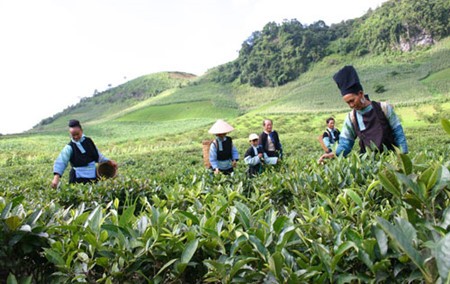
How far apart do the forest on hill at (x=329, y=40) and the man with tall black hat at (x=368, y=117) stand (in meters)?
85.5

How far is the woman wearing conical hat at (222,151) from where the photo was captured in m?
6.39

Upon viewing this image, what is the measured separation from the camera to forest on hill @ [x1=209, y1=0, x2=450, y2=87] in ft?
260

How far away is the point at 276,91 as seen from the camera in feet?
272

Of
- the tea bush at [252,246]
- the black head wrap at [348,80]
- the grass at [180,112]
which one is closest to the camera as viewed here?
the tea bush at [252,246]

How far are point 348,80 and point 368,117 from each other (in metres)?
0.62

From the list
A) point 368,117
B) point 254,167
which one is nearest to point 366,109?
point 368,117

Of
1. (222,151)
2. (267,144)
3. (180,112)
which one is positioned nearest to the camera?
(222,151)

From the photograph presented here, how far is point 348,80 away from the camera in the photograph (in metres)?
3.81

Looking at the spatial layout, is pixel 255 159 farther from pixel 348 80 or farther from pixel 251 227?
pixel 251 227

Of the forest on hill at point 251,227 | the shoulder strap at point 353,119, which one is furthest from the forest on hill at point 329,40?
the forest on hill at point 251,227

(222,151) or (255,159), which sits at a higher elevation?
(222,151)

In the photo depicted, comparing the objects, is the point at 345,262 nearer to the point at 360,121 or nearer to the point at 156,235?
the point at 156,235

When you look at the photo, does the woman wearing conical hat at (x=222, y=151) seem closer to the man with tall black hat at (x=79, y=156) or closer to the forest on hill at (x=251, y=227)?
the forest on hill at (x=251, y=227)

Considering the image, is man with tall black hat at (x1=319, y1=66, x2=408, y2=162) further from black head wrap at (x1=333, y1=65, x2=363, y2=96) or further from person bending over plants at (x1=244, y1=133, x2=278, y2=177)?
person bending over plants at (x1=244, y1=133, x2=278, y2=177)
